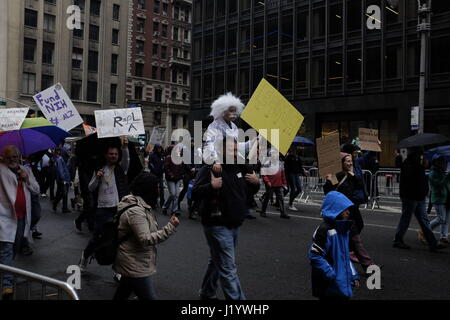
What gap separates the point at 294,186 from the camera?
13656 mm

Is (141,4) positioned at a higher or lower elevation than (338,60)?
higher

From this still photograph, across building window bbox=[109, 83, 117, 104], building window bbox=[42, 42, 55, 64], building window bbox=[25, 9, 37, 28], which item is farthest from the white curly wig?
building window bbox=[109, 83, 117, 104]

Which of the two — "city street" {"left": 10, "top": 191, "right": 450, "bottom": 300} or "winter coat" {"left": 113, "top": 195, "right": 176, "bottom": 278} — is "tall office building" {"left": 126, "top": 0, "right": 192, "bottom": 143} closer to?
"city street" {"left": 10, "top": 191, "right": 450, "bottom": 300}

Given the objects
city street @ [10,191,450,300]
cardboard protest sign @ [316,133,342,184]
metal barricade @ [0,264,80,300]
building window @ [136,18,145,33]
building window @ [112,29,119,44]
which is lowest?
city street @ [10,191,450,300]

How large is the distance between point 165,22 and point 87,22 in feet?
41.7

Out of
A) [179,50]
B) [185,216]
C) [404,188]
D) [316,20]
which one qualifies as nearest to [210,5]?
[316,20]

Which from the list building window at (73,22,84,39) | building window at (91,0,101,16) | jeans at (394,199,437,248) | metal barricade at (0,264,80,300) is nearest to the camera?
metal barricade at (0,264,80,300)

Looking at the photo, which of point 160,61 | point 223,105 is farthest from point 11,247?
point 160,61

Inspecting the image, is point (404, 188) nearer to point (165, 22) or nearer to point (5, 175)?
point (5, 175)

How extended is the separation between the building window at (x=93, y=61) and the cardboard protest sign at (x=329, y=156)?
55908 millimetres

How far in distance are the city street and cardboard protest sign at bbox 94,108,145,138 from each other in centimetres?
197

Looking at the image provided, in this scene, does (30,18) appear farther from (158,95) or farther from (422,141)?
(422,141)

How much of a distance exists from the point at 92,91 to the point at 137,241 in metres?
57.4

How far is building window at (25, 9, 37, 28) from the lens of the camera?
53500mm
